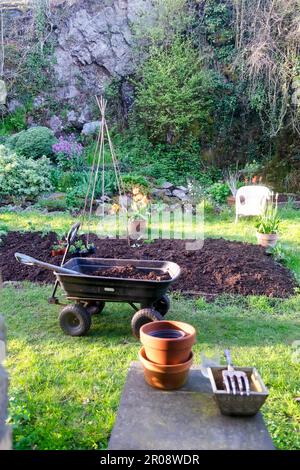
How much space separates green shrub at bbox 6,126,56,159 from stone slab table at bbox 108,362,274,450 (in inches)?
309

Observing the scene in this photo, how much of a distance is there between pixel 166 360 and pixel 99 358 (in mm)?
1212

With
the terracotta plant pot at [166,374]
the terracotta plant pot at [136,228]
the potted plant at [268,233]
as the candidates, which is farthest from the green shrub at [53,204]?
the terracotta plant pot at [166,374]

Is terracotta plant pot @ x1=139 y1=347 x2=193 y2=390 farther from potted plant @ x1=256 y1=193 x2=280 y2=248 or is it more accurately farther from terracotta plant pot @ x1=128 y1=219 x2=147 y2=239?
terracotta plant pot @ x1=128 y1=219 x2=147 y2=239

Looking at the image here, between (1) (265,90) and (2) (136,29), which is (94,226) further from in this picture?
(2) (136,29)

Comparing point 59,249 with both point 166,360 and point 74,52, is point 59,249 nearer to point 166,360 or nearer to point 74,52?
point 166,360

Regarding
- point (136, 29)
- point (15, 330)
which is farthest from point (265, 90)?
point (15, 330)

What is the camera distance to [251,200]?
6.89 m

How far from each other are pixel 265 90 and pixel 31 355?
27.5ft

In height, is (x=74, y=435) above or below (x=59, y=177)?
below

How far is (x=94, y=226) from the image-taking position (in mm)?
6383

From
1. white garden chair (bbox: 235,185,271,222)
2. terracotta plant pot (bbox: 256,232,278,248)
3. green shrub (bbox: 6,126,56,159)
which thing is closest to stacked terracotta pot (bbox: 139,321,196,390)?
terracotta plant pot (bbox: 256,232,278,248)

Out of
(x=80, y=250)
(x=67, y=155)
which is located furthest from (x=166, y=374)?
(x=67, y=155)

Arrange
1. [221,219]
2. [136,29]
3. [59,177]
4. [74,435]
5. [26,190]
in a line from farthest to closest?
[136,29], [59,177], [26,190], [221,219], [74,435]

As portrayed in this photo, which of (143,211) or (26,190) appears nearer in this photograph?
(143,211)
